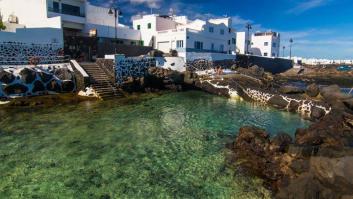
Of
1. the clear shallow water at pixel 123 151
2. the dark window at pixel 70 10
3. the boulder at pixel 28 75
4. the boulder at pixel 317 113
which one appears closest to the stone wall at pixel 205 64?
the dark window at pixel 70 10

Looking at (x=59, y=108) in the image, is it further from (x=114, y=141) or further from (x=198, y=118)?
(x=198, y=118)

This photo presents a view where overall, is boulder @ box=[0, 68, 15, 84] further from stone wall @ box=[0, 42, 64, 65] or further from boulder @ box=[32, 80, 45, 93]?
stone wall @ box=[0, 42, 64, 65]

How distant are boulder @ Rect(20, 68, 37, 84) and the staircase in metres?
5.74

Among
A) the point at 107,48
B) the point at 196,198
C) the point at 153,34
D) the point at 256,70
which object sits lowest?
the point at 196,198

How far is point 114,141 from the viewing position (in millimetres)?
16109

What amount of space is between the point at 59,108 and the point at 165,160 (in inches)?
589

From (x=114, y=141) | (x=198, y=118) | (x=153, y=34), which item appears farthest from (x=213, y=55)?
(x=114, y=141)

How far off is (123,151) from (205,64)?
38.5 meters

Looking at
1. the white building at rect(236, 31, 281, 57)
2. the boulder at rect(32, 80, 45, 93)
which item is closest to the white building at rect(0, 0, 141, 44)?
the boulder at rect(32, 80, 45, 93)

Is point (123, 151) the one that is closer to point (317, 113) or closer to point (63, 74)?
point (63, 74)

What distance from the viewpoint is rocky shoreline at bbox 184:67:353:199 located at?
852 centimetres

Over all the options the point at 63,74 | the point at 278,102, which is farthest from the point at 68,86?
the point at 278,102

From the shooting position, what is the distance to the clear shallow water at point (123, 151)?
10.6 m

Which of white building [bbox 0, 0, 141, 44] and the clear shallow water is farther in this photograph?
white building [bbox 0, 0, 141, 44]
